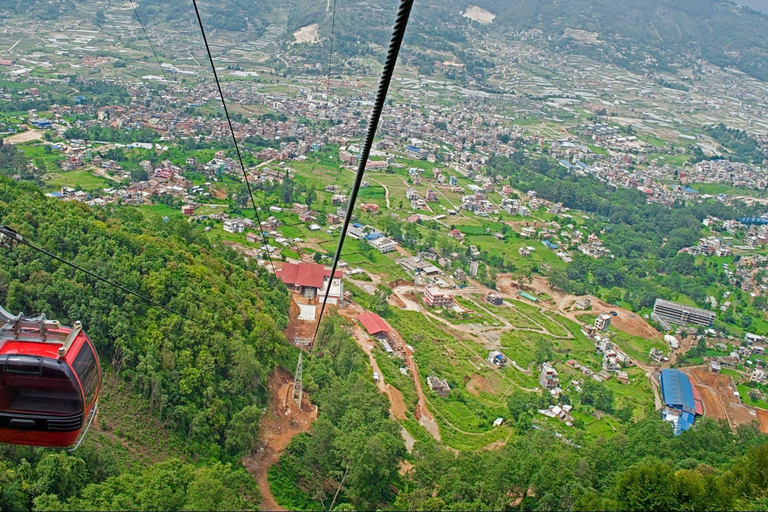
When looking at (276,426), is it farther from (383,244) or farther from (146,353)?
(383,244)

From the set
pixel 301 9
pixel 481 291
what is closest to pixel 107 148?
pixel 481 291

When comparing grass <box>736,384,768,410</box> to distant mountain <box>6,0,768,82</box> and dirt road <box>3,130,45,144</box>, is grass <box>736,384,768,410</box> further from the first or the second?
distant mountain <box>6,0,768,82</box>

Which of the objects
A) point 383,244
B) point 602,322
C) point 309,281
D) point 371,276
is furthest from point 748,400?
point 383,244

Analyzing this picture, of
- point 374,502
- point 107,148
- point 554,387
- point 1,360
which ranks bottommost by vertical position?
point 107,148

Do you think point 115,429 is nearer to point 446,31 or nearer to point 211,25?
point 211,25

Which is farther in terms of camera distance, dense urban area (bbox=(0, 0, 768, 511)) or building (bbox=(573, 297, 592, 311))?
building (bbox=(573, 297, 592, 311))

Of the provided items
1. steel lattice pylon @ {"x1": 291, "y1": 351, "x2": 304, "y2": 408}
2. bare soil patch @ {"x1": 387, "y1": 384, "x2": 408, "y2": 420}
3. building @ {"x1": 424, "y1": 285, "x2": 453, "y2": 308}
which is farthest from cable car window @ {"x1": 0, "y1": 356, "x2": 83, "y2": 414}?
building @ {"x1": 424, "y1": 285, "x2": 453, "y2": 308}

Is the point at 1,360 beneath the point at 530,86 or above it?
above
